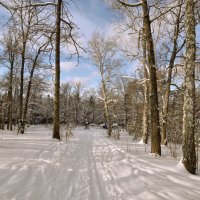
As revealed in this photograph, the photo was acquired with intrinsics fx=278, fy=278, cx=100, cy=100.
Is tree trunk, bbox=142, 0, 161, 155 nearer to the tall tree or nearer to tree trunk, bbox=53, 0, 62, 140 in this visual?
the tall tree

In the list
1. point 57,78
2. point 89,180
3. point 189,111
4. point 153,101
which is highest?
point 57,78

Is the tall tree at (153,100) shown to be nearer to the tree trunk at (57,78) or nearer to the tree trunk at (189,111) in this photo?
the tree trunk at (189,111)

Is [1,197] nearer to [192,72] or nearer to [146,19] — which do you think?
[192,72]

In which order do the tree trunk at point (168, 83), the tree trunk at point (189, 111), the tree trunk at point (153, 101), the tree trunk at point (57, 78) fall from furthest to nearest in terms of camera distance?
1. the tree trunk at point (168, 83)
2. the tree trunk at point (57, 78)
3. the tree trunk at point (153, 101)
4. the tree trunk at point (189, 111)

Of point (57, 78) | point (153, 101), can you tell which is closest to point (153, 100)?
point (153, 101)

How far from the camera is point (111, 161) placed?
29.3 feet

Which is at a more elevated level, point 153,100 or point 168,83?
point 168,83

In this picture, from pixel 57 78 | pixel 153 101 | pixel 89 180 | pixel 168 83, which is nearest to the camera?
pixel 89 180

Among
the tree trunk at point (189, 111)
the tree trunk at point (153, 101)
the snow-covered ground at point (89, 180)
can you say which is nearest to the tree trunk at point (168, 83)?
the tree trunk at point (153, 101)

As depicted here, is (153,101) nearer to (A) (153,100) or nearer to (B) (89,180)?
(A) (153,100)

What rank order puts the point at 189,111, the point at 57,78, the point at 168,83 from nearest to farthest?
the point at 189,111 → the point at 57,78 → the point at 168,83

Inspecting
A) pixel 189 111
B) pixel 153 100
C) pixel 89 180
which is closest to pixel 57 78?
pixel 153 100

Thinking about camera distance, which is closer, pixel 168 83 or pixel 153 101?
pixel 153 101

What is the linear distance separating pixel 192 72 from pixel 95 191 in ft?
13.7
